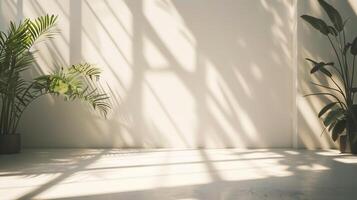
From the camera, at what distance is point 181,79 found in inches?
183

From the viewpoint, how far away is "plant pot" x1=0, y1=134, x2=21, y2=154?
13.3 ft

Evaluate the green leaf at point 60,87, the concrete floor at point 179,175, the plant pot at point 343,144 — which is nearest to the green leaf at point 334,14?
the plant pot at point 343,144

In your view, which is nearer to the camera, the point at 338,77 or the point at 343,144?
the point at 343,144

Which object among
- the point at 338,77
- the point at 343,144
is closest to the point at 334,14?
the point at 338,77

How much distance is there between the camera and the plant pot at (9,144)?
4.06 m

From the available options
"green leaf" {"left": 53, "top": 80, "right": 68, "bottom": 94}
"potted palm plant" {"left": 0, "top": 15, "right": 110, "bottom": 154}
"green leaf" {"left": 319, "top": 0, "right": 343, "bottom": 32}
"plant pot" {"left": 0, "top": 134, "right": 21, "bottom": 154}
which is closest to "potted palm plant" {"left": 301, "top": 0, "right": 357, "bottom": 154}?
"green leaf" {"left": 319, "top": 0, "right": 343, "bottom": 32}

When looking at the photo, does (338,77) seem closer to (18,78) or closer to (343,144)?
(343,144)

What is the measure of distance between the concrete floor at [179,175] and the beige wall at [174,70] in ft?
1.45

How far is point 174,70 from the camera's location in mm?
4660

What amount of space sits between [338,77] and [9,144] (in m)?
3.98

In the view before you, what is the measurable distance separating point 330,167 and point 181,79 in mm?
2138

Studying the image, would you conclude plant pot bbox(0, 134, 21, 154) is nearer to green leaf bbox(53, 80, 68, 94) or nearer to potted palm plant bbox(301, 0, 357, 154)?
green leaf bbox(53, 80, 68, 94)

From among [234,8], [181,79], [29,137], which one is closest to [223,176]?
[181,79]

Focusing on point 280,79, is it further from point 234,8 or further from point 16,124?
point 16,124
